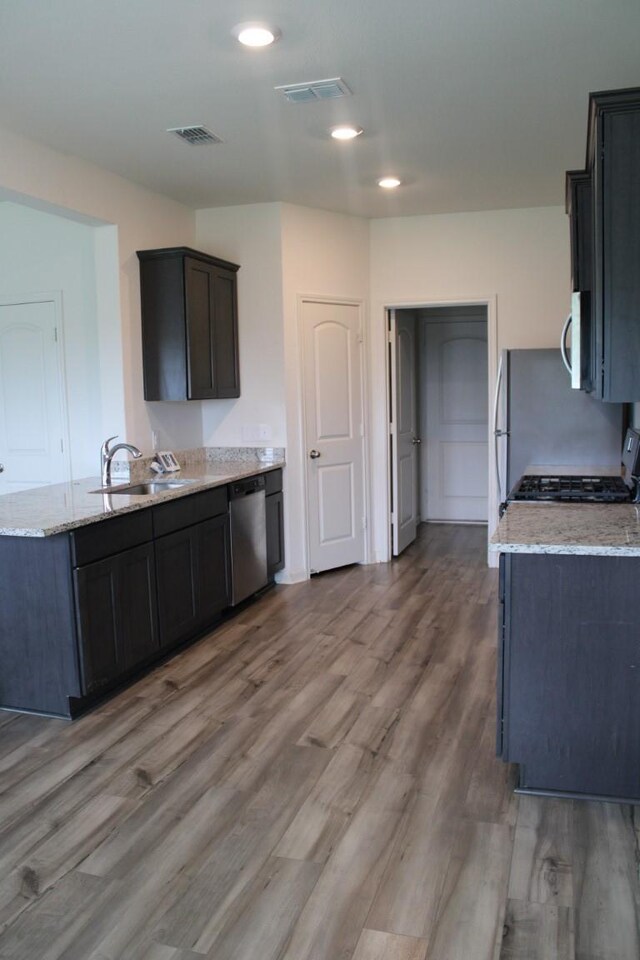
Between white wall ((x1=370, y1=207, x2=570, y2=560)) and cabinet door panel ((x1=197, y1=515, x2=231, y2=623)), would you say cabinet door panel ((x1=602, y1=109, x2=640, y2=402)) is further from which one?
white wall ((x1=370, y1=207, x2=570, y2=560))

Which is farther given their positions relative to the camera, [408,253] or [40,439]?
[408,253]

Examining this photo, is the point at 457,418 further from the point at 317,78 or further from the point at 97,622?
the point at 97,622

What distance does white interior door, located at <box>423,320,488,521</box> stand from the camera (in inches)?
300

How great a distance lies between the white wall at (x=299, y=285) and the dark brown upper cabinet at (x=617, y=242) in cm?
311

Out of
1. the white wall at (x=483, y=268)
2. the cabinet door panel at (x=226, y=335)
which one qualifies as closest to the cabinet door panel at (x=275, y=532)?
the cabinet door panel at (x=226, y=335)

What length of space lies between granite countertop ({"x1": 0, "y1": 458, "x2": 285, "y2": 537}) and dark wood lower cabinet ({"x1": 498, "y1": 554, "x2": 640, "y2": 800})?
5.85ft

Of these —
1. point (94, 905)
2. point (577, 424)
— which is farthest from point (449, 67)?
point (94, 905)

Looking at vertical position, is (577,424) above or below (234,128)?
below

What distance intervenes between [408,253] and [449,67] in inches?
109

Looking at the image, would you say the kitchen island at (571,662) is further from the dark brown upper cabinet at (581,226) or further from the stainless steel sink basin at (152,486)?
the stainless steel sink basin at (152,486)

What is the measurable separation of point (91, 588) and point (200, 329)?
218 centimetres

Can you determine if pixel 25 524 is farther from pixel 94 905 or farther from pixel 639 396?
pixel 639 396

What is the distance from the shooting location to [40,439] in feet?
17.0

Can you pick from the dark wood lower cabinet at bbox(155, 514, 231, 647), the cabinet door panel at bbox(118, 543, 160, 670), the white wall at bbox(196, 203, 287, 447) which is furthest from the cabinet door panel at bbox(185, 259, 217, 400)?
the cabinet door panel at bbox(118, 543, 160, 670)
